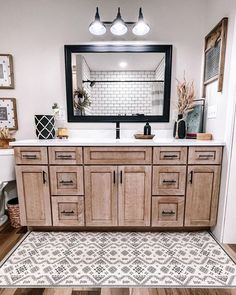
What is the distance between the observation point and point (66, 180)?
5.65ft

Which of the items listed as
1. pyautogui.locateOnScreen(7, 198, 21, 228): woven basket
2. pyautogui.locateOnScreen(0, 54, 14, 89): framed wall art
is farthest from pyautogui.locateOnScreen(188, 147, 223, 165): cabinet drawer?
pyautogui.locateOnScreen(0, 54, 14, 89): framed wall art

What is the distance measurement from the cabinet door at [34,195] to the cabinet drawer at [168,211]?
1037 millimetres

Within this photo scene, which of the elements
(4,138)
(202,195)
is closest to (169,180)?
(202,195)

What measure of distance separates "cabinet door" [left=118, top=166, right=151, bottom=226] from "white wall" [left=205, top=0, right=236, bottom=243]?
67 centimetres

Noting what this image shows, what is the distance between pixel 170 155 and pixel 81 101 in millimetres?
1191

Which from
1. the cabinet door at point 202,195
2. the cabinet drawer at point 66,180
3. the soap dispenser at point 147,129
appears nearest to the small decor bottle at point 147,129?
the soap dispenser at point 147,129

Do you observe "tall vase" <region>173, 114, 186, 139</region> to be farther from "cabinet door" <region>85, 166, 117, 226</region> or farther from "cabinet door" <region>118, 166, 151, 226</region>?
"cabinet door" <region>85, 166, 117, 226</region>

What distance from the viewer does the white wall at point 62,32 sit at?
78.4 inches

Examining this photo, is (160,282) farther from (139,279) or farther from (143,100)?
(143,100)

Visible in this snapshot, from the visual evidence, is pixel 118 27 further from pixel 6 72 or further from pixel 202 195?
pixel 202 195

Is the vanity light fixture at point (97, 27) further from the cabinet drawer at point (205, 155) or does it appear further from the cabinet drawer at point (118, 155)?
the cabinet drawer at point (205, 155)

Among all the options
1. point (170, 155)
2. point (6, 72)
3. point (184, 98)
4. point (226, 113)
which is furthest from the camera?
point (6, 72)

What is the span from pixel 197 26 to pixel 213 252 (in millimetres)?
2303

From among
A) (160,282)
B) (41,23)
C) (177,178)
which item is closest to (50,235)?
Result: (160,282)
